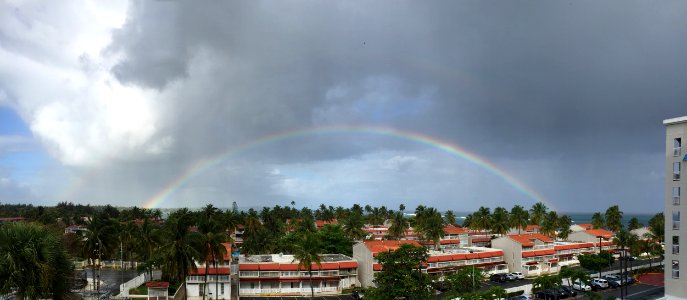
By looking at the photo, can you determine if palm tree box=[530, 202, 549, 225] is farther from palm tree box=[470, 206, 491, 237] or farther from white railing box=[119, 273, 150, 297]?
white railing box=[119, 273, 150, 297]

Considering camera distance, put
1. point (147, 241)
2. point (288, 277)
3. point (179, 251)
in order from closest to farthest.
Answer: point (179, 251)
point (288, 277)
point (147, 241)

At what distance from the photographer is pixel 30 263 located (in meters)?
24.4

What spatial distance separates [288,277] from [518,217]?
8881 centimetres

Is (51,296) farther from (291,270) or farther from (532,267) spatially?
(532,267)

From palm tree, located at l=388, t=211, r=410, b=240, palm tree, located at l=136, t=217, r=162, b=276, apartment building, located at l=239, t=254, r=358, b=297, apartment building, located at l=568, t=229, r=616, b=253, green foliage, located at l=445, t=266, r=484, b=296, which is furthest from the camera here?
palm tree, located at l=388, t=211, r=410, b=240

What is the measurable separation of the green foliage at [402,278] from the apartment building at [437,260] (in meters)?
20.9

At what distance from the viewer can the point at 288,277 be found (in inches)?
2790

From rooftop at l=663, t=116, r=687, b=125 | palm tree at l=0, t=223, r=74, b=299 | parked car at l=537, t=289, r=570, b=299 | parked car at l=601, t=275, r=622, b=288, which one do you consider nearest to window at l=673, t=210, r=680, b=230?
rooftop at l=663, t=116, r=687, b=125

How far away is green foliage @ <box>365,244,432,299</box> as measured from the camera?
45.1m

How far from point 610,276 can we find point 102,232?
3195 inches

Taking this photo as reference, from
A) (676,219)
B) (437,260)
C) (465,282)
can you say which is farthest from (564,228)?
(676,219)

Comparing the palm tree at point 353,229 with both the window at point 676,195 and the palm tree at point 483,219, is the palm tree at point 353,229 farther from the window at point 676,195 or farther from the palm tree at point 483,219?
the window at point 676,195

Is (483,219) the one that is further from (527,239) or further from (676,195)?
(676,195)

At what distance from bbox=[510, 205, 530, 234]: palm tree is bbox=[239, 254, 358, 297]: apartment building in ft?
256
